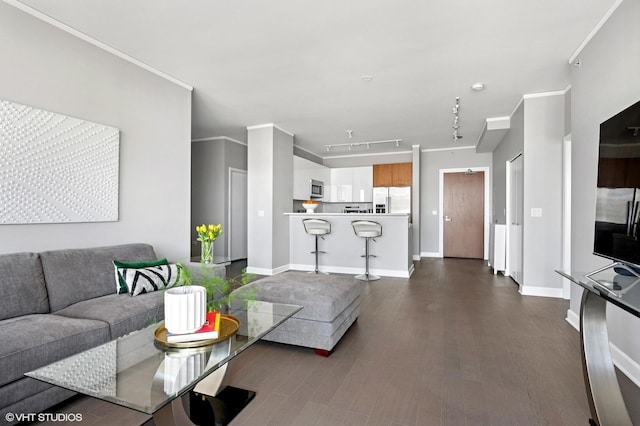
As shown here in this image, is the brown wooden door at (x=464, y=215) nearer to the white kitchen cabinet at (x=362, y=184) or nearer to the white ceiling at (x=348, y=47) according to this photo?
the white kitchen cabinet at (x=362, y=184)

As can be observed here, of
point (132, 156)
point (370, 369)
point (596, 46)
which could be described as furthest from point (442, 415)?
point (132, 156)

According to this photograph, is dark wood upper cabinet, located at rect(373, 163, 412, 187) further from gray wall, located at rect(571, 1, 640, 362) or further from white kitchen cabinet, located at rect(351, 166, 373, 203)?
gray wall, located at rect(571, 1, 640, 362)

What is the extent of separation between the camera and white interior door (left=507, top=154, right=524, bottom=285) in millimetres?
4628

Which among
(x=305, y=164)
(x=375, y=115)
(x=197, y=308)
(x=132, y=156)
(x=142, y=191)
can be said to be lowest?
(x=197, y=308)

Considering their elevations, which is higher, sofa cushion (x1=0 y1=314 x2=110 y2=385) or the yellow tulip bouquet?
the yellow tulip bouquet

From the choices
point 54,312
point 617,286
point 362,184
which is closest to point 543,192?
point 617,286

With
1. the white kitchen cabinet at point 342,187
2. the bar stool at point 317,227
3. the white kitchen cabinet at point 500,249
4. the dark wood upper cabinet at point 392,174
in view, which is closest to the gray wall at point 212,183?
the bar stool at point 317,227

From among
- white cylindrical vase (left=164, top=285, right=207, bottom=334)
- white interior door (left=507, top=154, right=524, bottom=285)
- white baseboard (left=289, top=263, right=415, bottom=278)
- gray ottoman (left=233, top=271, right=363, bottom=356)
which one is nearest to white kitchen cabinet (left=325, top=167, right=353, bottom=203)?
white baseboard (left=289, top=263, right=415, bottom=278)

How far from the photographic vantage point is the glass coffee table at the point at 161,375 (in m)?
1.11

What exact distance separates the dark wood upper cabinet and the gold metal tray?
6711 millimetres

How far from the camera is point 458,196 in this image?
7734mm

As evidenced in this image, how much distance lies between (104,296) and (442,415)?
99.0 inches

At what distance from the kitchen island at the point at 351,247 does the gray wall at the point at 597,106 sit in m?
2.55

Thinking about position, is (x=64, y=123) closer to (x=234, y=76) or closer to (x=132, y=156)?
(x=132, y=156)
